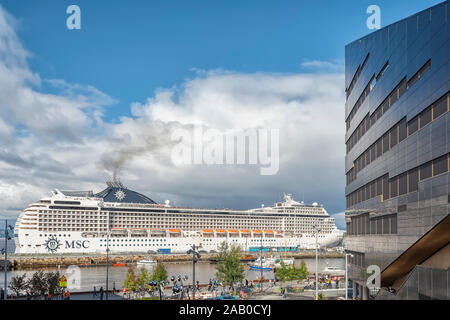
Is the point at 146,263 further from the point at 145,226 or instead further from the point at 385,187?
the point at 385,187

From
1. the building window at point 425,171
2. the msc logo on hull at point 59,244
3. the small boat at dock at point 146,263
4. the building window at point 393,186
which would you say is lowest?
the small boat at dock at point 146,263

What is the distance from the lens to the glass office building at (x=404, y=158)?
631 inches

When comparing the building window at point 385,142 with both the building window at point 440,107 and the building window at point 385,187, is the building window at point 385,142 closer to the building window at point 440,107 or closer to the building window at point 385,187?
the building window at point 385,187

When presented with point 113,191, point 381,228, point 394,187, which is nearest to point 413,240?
point 394,187

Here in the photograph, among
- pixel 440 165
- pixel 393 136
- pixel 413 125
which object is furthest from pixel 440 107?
pixel 393 136

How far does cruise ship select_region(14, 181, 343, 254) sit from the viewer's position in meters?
91.9

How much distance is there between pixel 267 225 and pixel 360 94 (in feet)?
321

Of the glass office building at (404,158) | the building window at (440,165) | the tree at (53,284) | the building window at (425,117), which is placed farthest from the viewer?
the tree at (53,284)

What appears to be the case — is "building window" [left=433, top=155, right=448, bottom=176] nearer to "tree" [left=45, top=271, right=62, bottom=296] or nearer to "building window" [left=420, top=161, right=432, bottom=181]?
"building window" [left=420, top=161, right=432, bottom=181]

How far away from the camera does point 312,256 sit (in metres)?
109

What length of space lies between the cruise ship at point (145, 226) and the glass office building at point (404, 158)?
59.0 m

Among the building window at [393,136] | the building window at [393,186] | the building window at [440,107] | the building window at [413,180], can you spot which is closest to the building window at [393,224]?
the building window at [393,186]

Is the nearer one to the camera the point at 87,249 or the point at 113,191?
the point at 87,249
